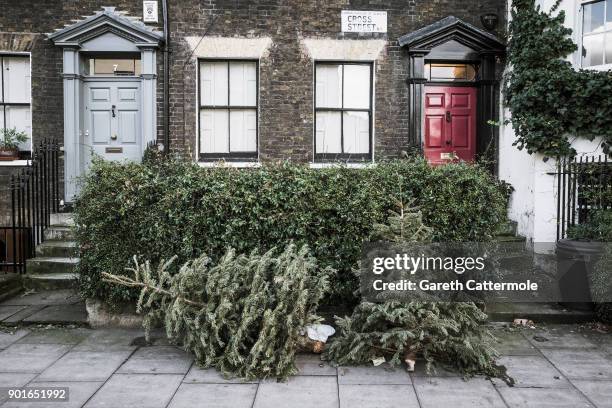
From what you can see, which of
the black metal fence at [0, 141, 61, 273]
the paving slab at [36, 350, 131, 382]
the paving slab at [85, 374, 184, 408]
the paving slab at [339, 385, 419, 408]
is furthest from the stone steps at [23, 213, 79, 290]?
the paving slab at [339, 385, 419, 408]

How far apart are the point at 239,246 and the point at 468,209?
7.79 ft

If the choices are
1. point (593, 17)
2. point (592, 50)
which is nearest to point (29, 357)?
point (592, 50)

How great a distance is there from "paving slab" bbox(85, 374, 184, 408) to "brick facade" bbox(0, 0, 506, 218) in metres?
5.62

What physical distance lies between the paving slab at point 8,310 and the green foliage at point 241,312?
2.27 metres

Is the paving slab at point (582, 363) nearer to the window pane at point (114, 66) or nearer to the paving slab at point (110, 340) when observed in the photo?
the paving slab at point (110, 340)

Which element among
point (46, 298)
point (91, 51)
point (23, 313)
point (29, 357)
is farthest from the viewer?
point (91, 51)

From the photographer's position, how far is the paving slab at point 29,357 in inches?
186

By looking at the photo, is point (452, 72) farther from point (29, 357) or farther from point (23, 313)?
point (29, 357)

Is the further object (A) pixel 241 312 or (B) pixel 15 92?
(B) pixel 15 92

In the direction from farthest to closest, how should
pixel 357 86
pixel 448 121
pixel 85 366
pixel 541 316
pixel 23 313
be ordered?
pixel 448 121, pixel 357 86, pixel 23 313, pixel 541 316, pixel 85 366

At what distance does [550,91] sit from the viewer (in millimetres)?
8344

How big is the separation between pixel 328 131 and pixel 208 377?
242 inches

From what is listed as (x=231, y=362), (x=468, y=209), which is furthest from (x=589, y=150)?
(x=231, y=362)

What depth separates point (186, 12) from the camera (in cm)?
952
